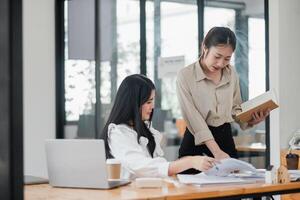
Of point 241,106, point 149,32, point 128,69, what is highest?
point 149,32

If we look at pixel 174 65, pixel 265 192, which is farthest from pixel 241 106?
pixel 174 65

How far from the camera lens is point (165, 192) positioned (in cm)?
185

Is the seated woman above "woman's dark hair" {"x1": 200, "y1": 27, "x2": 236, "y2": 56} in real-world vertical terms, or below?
below

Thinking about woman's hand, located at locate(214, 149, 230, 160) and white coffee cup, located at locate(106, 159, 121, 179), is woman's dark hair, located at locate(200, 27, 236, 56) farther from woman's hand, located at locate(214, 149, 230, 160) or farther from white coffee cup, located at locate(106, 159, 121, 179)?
white coffee cup, located at locate(106, 159, 121, 179)

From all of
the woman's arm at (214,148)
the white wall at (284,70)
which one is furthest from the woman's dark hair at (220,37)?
the white wall at (284,70)

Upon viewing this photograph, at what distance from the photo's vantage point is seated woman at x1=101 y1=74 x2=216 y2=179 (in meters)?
2.26

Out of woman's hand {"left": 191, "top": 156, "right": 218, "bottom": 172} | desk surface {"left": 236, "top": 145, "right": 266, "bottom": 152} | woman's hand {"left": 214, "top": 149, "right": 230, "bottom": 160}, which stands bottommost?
desk surface {"left": 236, "top": 145, "right": 266, "bottom": 152}

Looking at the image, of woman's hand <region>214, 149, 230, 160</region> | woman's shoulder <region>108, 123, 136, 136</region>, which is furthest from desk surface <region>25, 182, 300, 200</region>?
woman's hand <region>214, 149, 230, 160</region>

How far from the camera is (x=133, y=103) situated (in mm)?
2383

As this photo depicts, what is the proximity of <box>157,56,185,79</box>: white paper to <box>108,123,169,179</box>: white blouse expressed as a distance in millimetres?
2657

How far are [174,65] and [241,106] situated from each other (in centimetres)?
217

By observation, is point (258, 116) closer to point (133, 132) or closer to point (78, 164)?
point (133, 132)

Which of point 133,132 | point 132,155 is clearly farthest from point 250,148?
point 132,155

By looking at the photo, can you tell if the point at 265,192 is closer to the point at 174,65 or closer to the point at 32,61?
the point at 174,65
